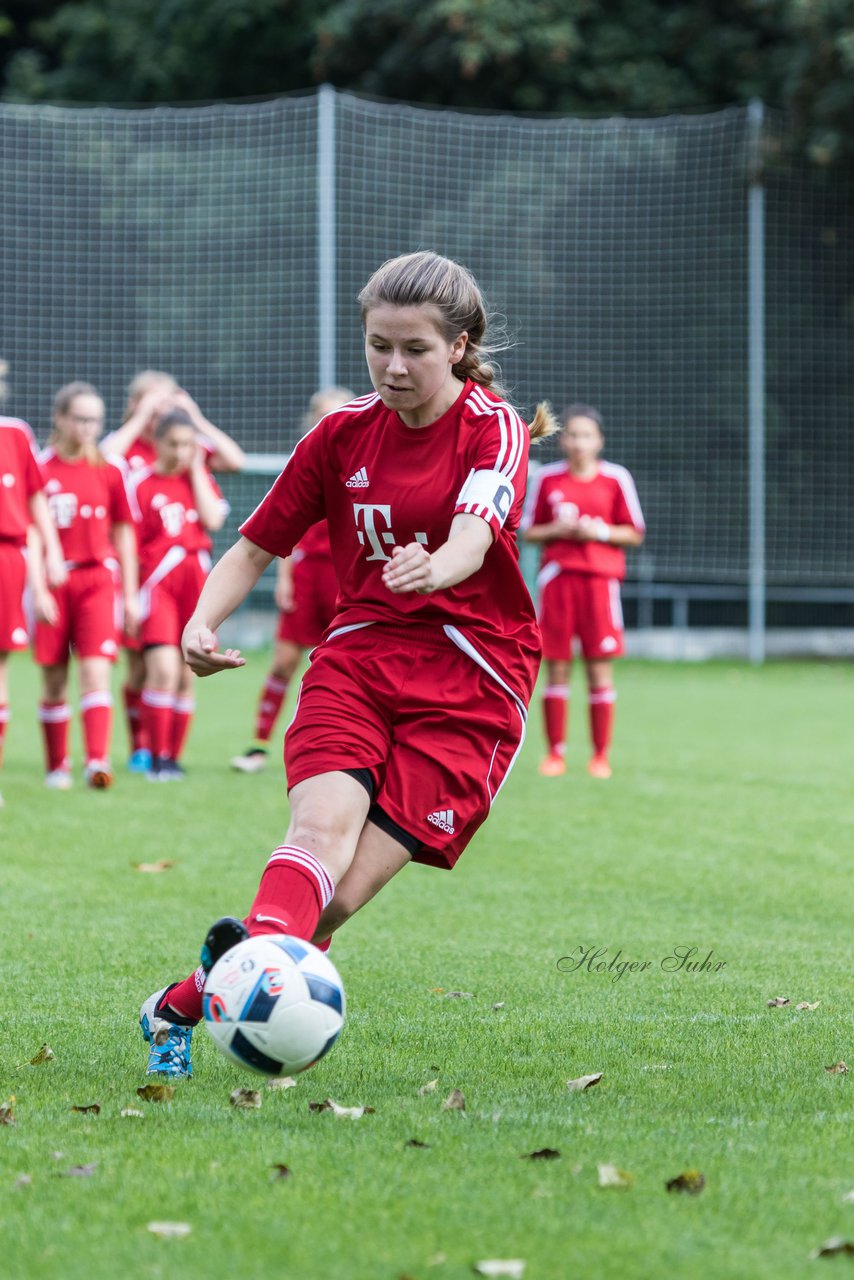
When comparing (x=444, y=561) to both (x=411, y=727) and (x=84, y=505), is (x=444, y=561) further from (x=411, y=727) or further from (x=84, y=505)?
(x=84, y=505)

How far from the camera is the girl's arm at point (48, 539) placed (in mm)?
8344

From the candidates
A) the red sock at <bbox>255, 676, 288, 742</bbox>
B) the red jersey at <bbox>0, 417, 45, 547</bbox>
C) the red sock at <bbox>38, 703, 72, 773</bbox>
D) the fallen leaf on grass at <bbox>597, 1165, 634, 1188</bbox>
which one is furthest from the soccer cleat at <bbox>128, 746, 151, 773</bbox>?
the fallen leaf on grass at <bbox>597, 1165, 634, 1188</bbox>

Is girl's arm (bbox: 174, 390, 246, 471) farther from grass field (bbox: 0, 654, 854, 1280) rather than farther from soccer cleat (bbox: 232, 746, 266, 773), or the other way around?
grass field (bbox: 0, 654, 854, 1280)

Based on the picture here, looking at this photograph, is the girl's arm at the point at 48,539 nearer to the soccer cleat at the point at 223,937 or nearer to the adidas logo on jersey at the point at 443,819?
the adidas logo on jersey at the point at 443,819

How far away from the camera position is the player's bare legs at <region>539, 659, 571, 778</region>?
1026 centimetres

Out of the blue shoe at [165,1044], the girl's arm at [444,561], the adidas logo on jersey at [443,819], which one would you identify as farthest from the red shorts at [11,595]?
the girl's arm at [444,561]

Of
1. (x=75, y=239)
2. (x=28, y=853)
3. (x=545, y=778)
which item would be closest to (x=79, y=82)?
(x=75, y=239)

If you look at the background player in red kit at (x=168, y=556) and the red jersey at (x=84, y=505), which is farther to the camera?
the background player in red kit at (x=168, y=556)

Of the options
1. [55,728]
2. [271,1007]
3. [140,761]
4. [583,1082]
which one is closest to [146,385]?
[55,728]

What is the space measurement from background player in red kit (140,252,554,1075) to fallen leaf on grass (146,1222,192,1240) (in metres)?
0.83

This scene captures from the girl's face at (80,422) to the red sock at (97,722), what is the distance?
1345 mm

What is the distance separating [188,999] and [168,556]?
246 inches

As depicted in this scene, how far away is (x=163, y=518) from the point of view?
32.0 feet

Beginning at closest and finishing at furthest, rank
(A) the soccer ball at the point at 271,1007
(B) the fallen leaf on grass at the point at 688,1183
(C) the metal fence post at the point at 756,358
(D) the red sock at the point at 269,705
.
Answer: (B) the fallen leaf on grass at the point at 688,1183 → (A) the soccer ball at the point at 271,1007 → (D) the red sock at the point at 269,705 → (C) the metal fence post at the point at 756,358
